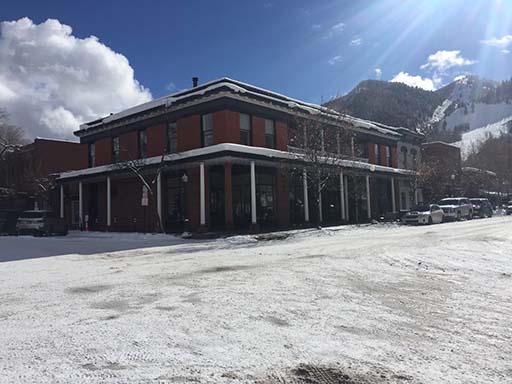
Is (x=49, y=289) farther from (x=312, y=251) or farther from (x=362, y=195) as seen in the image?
(x=362, y=195)

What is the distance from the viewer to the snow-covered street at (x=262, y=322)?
443cm

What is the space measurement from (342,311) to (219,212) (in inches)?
847

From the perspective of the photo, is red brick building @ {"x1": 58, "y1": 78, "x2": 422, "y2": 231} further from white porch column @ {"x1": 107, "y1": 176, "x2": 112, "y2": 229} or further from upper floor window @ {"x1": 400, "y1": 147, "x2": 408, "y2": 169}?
upper floor window @ {"x1": 400, "y1": 147, "x2": 408, "y2": 169}

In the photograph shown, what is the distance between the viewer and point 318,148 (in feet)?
89.8

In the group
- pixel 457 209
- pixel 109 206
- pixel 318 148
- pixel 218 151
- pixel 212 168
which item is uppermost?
pixel 318 148

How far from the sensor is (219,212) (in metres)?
28.0

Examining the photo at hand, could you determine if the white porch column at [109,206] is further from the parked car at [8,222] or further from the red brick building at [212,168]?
the parked car at [8,222]

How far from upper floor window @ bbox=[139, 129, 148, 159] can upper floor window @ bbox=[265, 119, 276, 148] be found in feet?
27.1

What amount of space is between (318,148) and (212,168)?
6.45m

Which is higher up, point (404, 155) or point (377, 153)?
point (404, 155)

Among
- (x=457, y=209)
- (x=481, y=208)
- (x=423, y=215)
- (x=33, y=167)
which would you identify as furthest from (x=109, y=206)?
(x=481, y=208)

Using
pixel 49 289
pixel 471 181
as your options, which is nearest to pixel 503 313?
pixel 49 289

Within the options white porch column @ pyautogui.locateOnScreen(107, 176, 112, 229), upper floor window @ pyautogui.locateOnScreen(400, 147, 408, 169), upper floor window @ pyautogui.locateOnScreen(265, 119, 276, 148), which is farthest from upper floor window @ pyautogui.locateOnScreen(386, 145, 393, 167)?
white porch column @ pyautogui.locateOnScreen(107, 176, 112, 229)

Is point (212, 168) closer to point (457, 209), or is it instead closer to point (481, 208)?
point (457, 209)
